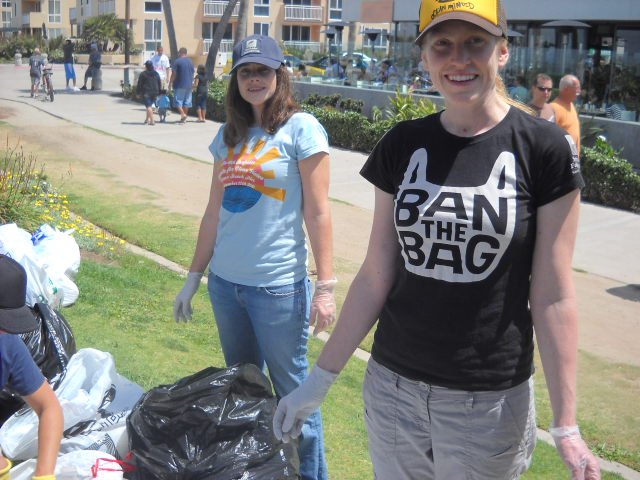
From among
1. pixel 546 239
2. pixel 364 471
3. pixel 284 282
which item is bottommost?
pixel 364 471

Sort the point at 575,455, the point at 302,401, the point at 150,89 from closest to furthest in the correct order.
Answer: the point at 575,455 → the point at 302,401 → the point at 150,89

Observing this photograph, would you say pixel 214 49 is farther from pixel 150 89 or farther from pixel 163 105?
pixel 150 89

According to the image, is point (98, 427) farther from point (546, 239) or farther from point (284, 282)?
point (546, 239)

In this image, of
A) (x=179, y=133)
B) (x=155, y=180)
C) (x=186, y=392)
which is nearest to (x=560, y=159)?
(x=186, y=392)

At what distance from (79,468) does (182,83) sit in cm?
1738

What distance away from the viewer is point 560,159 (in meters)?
2.08

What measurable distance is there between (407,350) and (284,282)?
1.13m

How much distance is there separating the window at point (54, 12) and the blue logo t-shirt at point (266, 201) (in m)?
72.6

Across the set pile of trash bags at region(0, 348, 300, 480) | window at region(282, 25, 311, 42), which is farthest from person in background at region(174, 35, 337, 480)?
window at region(282, 25, 311, 42)

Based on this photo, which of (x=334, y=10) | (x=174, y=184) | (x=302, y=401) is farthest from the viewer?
(x=334, y=10)

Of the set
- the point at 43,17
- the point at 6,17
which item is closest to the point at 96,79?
the point at 43,17

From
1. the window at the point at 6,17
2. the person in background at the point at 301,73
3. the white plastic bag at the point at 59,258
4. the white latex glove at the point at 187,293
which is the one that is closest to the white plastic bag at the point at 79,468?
the white latex glove at the point at 187,293

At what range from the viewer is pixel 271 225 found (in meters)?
3.29

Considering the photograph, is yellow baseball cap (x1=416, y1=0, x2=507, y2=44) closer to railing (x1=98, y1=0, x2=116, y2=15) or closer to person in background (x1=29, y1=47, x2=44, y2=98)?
person in background (x1=29, y1=47, x2=44, y2=98)
